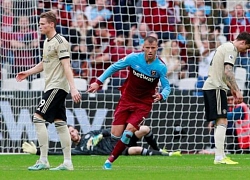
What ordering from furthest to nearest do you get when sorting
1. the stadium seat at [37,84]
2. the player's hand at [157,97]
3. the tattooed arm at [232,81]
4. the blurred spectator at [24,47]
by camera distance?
1. the blurred spectator at [24,47]
2. the stadium seat at [37,84]
3. the tattooed arm at [232,81]
4. the player's hand at [157,97]

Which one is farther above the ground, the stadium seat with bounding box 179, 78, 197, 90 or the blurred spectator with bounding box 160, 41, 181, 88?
the blurred spectator with bounding box 160, 41, 181, 88

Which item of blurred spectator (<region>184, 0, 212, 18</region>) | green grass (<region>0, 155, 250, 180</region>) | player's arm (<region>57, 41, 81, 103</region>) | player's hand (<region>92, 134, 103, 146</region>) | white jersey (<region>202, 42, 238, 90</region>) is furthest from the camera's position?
blurred spectator (<region>184, 0, 212, 18</region>)

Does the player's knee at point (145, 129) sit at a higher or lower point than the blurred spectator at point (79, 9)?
lower

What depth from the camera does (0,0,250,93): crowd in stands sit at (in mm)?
17719

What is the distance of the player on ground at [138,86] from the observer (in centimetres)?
1132

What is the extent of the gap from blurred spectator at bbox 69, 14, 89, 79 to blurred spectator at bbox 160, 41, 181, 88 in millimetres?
1783

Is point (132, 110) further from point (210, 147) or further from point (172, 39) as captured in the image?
point (172, 39)

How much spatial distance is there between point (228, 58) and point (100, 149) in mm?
4082

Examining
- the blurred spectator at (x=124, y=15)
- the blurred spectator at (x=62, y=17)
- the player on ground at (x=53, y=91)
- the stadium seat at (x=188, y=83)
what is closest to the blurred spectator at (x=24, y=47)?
the blurred spectator at (x=62, y=17)

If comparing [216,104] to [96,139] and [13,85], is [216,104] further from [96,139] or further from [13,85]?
[13,85]

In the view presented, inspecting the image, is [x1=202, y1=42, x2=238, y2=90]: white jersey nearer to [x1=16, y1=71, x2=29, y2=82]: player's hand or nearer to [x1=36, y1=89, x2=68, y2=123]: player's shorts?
[x1=36, y1=89, x2=68, y2=123]: player's shorts

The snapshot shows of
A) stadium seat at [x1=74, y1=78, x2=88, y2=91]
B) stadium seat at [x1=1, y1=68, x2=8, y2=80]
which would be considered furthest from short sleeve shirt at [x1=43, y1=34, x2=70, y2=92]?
stadium seat at [x1=1, y1=68, x2=8, y2=80]

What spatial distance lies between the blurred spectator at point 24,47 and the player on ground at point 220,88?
15.8 feet

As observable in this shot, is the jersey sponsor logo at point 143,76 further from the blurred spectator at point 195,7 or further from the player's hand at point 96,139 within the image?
the blurred spectator at point 195,7
